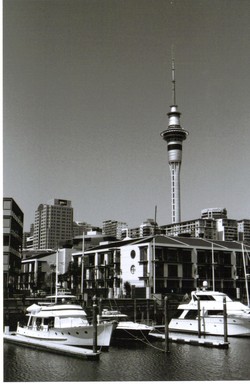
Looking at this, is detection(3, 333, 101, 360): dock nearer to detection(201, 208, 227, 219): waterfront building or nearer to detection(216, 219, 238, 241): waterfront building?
detection(216, 219, 238, 241): waterfront building

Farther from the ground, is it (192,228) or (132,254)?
(192,228)

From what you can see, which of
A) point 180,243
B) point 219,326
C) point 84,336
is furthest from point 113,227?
point 84,336

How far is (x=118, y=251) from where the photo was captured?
206ft

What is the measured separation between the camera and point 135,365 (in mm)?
20609

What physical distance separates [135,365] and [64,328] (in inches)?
203

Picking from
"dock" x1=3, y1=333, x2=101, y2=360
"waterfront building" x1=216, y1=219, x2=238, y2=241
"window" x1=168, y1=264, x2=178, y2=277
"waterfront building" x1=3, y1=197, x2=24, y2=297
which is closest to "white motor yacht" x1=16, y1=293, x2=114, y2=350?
"dock" x1=3, y1=333, x2=101, y2=360

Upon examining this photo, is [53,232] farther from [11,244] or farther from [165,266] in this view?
[11,244]

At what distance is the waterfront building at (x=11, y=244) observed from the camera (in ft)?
152

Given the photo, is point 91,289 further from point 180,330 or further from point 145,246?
point 180,330

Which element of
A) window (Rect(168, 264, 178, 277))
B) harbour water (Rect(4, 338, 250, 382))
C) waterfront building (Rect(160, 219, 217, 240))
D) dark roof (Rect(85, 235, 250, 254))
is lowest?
harbour water (Rect(4, 338, 250, 382))

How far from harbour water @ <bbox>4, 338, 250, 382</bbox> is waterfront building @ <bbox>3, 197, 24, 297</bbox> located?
22222 mm

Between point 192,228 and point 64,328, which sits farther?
point 192,228

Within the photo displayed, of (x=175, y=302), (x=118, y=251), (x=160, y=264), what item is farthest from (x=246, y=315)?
(x=118, y=251)

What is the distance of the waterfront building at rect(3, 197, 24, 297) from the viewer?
46438 millimetres
